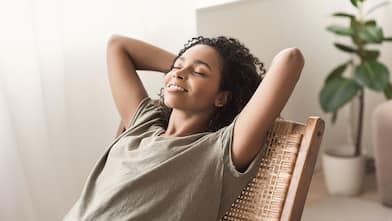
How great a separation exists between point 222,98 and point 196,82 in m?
0.09

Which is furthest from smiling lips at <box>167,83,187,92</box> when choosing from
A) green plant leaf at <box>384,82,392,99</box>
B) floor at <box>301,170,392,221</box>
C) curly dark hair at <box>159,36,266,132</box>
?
green plant leaf at <box>384,82,392,99</box>

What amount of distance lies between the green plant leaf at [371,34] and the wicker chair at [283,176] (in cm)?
141

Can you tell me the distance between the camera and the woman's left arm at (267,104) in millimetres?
1372

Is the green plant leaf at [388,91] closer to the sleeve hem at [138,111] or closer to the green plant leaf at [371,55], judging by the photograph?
the green plant leaf at [371,55]

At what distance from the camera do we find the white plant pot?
2.91 metres

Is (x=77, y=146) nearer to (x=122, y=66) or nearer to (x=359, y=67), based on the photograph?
(x=122, y=66)

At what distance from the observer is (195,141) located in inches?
58.7

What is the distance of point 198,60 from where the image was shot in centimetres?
153

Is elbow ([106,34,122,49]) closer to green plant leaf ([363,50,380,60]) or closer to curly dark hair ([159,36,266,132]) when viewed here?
curly dark hair ([159,36,266,132])

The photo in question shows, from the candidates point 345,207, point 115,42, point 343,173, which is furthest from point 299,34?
point 115,42

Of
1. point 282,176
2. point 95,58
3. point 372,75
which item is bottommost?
point 372,75

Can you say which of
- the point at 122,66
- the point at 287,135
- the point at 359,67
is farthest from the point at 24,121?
the point at 359,67

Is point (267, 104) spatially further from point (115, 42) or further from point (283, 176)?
point (115, 42)

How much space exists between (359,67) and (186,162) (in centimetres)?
154
